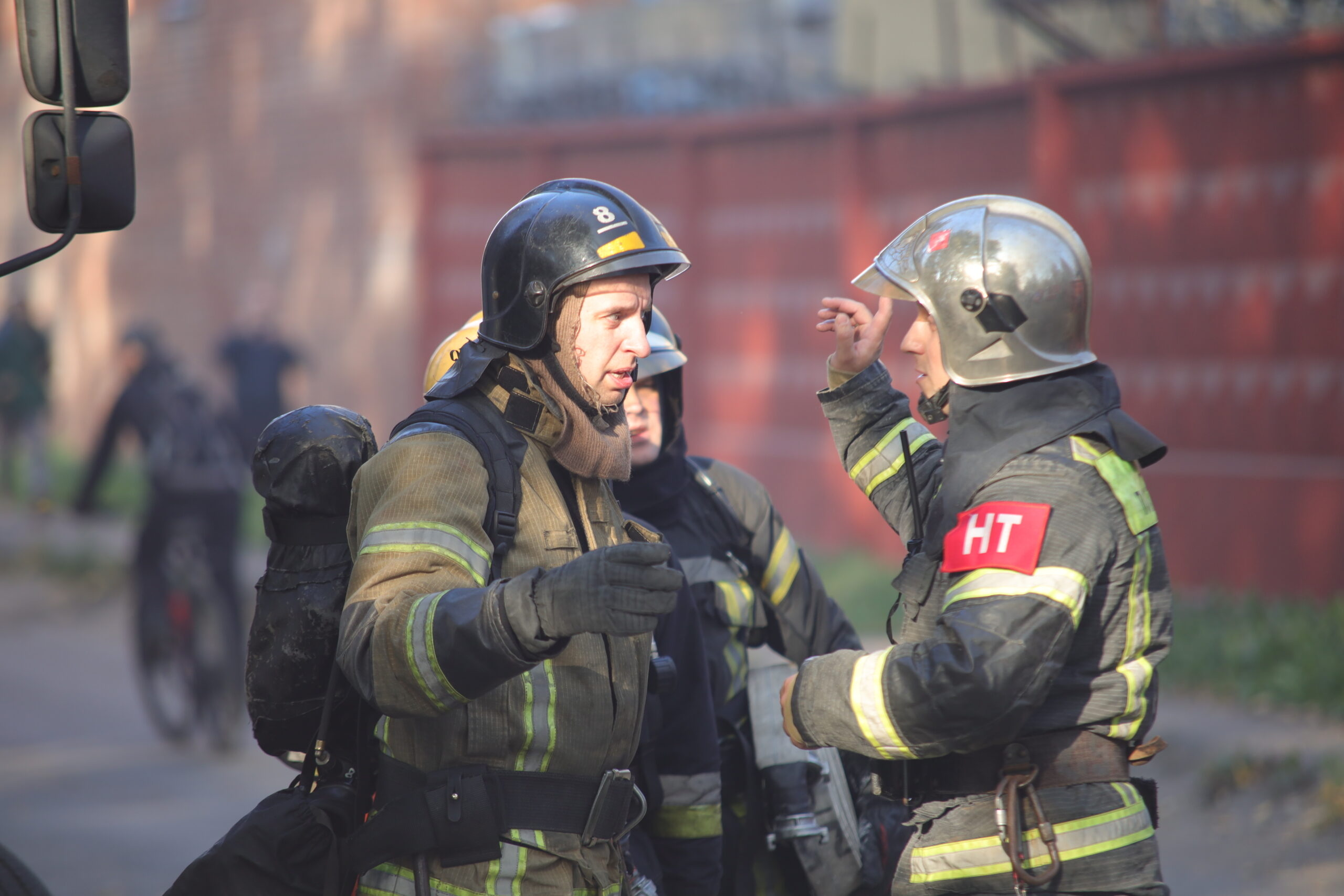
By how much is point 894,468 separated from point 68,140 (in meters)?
1.84

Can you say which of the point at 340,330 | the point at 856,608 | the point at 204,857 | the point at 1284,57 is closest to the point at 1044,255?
the point at 204,857

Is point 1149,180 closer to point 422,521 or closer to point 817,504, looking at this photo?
point 817,504

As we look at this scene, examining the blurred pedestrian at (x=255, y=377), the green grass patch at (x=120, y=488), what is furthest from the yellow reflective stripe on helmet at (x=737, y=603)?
the green grass patch at (x=120, y=488)

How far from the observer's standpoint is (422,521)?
2164 mm

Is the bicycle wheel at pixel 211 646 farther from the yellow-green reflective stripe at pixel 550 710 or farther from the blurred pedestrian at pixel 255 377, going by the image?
the yellow-green reflective stripe at pixel 550 710

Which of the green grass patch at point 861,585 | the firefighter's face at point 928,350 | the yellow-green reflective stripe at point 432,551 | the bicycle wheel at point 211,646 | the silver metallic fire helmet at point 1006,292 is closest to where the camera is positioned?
the yellow-green reflective stripe at point 432,551

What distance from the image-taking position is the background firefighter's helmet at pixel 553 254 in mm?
2451

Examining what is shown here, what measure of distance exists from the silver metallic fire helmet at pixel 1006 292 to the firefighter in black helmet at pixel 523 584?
0.50 metres

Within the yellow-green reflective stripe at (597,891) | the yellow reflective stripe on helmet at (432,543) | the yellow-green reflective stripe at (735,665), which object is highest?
the yellow reflective stripe on helmet at (432,543)

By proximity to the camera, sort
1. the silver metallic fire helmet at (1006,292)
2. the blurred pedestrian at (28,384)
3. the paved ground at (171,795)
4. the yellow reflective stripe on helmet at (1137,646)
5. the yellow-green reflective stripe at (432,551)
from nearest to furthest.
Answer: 1. the yellow-green reflective stripe at (432,551)
2. the yellow reflective stripe on helmet at (1137,646)
3. the silver metallic fire helmet at (1006,292)
4. the paved ground at (171,795)
5. the blurred pedestrian at (28,384)

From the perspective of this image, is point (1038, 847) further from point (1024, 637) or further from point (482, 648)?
point (482, 648)

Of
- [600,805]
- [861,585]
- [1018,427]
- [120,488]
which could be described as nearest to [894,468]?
[1018,427]

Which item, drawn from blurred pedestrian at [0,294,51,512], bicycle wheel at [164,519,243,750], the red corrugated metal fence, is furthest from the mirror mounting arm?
blurred pedestrian at [0,294,51,512]

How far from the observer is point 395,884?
2.29 metres
